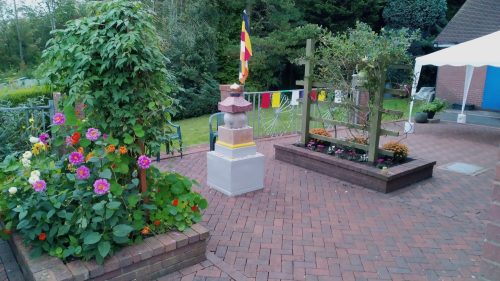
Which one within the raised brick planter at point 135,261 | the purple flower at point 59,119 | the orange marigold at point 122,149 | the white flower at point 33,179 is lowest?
the raised brick planter at point 135,261

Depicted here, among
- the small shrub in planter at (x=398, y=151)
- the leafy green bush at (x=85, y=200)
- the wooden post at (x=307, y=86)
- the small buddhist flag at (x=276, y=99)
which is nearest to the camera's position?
the leafy green bush at (x=85, y=200)

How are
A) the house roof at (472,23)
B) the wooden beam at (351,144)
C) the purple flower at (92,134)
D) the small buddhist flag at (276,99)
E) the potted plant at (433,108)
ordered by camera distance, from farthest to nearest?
the house roof at (472,23) < the potted plant at (433,108) < the small buddhist flag at (276,99) < the wooden beam at (351,144) < the purple flower at (92,134)

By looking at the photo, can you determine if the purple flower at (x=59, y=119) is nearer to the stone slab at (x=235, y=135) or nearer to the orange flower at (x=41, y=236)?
the orange flower at (x=41, y=236)

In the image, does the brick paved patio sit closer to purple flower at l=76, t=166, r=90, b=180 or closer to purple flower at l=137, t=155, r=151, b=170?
purple flower at l=137, t=155, r=151, b=170

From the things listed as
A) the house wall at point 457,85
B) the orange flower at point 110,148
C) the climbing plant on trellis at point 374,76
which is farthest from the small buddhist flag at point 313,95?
the house wall at point 457,85

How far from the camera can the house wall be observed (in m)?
14.3

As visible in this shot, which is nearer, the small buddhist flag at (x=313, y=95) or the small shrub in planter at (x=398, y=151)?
the small shrub in planter at (x=398, y=151)

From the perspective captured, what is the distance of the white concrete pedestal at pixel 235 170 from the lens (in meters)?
4.66

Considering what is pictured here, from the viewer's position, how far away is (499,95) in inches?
544

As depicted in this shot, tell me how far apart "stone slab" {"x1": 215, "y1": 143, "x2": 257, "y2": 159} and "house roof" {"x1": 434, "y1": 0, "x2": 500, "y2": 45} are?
44.9 feet

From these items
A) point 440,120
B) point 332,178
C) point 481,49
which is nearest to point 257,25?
point 440,120

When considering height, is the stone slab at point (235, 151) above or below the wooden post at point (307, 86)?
below

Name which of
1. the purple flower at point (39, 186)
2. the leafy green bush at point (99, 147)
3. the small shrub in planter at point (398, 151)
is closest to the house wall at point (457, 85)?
the small shrub in planter at point (398, 151)

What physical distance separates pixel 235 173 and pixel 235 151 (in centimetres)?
27
